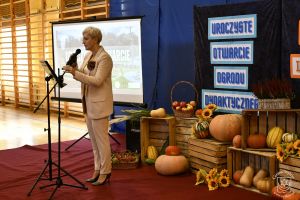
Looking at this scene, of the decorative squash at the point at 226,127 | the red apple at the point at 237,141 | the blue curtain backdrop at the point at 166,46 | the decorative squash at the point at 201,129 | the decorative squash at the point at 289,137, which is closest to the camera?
the decorative squash at the point at 289,137

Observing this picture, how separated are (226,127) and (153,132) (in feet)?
3.81

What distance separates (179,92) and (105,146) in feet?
7.76

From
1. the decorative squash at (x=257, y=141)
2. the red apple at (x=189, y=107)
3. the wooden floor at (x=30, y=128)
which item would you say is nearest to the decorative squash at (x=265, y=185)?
the decorative squash at (x=257, y=141)

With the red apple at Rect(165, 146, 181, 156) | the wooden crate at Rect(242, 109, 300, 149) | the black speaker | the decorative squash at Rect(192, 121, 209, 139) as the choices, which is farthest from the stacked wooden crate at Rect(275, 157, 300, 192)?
the black speaker

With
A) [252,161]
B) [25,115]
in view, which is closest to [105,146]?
[252,161]

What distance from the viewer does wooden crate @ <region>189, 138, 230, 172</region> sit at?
13.6 feet

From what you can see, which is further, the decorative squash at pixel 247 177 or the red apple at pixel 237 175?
the red apple at pixel 237 175

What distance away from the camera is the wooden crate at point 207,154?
4133mm

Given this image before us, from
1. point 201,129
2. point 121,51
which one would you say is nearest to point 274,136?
point 201,129

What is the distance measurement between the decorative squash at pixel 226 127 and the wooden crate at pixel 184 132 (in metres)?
0.46

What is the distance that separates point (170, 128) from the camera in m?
4.79

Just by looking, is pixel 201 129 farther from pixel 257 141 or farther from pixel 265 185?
pixel 265 185

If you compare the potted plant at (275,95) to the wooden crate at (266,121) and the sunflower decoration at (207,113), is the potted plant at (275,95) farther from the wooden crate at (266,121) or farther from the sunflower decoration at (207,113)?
the sunflower decoration at (207,113)

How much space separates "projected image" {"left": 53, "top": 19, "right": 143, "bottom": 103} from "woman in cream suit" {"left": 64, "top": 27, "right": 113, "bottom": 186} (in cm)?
181
